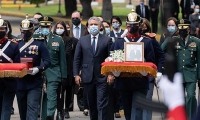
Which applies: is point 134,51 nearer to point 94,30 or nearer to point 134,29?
point 134,29

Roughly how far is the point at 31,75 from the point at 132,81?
5.31ft

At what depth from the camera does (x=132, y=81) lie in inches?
372

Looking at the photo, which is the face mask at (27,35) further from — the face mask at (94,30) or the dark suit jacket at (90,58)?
the face mask at (94,30)

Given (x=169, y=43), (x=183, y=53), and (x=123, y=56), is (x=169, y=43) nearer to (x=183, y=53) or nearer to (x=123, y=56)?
(x=123, y=56)

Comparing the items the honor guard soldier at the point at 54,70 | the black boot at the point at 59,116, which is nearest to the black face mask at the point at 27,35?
the honor guard soldier at the point at 54,70

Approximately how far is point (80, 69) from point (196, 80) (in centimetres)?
201

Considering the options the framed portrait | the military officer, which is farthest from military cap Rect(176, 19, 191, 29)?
the framed portrait

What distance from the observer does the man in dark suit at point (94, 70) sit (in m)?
10.4

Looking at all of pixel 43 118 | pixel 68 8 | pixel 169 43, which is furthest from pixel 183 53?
pixel 68 8

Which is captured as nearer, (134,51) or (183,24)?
(134,51)

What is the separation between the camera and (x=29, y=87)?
986cm

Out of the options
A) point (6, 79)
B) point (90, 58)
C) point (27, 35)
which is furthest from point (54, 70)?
point (6, 79)

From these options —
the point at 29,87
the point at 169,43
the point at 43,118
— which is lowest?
the point at 43,118

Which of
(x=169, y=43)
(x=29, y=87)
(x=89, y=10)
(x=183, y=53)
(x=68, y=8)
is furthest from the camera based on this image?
(x=68, y=8)
